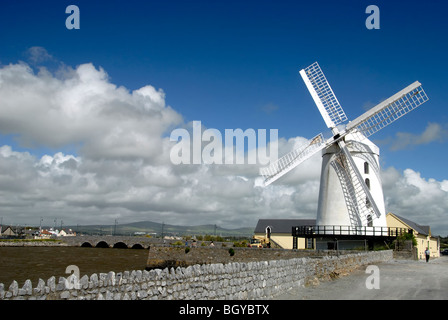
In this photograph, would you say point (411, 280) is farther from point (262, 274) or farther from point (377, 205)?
point (377, 205)

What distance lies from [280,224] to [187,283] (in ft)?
263

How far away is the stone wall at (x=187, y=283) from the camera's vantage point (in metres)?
8.48

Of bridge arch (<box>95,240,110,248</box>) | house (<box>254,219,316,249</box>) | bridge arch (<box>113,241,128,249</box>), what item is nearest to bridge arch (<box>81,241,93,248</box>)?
bridge arch (<box>95,240,110,248</box>)

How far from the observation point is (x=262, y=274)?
14.4 metres

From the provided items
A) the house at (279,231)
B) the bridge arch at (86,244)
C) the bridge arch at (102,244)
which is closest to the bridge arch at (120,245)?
the bridge arch at (102,244)

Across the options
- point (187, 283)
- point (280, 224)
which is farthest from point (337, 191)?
point (280, 224)

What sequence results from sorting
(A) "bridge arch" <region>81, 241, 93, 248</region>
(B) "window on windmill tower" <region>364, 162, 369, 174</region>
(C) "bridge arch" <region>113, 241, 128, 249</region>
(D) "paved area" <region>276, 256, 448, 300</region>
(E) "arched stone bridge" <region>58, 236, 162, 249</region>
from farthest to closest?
(A) "bridge arch" <region>81, 241, 93, 248</region> → (C) "bridge arch" <region>113, 241, 128, 249</region> → (E) "arched stone bridge" <region>58, 236, 162, 249</region> → (B) "window on windmill tower" <region>364, 162, 369, 174</region> → (D) "paved area" <region>276, 256, 448, 300</region>

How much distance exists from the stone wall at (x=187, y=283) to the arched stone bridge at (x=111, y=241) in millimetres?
69116

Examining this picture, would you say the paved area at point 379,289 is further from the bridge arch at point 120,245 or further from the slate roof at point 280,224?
the bridge arch at point 120,245

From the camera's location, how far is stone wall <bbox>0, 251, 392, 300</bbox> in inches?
334

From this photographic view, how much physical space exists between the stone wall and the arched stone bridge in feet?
227

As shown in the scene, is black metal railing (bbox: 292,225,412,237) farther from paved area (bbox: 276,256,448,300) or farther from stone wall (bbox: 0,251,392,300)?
stone wall (bbox: 0,251,392,300)
